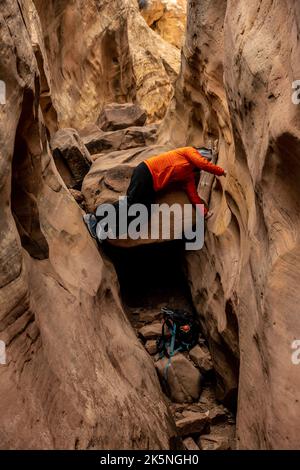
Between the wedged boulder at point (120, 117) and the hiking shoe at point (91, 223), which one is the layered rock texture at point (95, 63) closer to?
the wedged boulder at point (120, 117)

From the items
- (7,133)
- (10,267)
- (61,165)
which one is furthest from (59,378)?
(61,165)

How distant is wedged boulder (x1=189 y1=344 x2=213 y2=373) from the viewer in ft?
18.4

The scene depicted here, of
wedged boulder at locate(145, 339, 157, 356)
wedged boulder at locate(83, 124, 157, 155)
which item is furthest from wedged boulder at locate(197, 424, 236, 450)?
wedged boulder at locate(83, 124, 157, 155)

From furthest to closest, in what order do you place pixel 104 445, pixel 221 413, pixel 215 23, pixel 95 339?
pixel 215 23
pixel 221 413
pixel 95 339
pixel 104 445

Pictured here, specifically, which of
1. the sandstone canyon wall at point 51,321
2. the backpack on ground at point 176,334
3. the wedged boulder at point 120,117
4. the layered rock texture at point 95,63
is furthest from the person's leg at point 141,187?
the layered rock texture at point 95,63

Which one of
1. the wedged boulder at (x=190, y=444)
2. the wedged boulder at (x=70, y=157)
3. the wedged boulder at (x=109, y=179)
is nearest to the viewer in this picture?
the wedged boulder at (x=190, y=444)

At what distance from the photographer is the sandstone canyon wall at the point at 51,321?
3.40 m

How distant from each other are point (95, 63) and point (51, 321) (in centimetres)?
928

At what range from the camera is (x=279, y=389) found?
3158 millimetres

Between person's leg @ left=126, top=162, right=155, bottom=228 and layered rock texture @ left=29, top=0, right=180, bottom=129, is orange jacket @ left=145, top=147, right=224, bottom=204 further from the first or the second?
layered rock texture @ left=29, top=0, right=180, bottom=129

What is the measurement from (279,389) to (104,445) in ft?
4.37

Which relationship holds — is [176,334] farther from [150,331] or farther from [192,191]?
[192,191]

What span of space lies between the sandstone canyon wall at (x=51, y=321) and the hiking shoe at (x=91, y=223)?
353mm
